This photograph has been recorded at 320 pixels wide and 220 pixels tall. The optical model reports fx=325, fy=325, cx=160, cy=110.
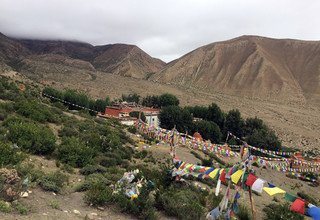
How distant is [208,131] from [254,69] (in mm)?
92816

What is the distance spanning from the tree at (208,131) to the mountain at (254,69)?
6794 centimetres

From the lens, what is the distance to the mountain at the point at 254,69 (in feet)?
415

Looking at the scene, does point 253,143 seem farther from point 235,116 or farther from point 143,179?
point 143,179

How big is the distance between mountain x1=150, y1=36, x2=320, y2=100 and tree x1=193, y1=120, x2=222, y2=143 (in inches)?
2675

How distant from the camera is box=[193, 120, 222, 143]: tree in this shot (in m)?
55.3

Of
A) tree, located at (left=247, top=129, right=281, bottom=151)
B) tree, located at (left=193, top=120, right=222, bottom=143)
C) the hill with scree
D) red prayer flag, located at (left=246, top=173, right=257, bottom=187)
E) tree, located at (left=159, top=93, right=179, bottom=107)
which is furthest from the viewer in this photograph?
the hill with scree

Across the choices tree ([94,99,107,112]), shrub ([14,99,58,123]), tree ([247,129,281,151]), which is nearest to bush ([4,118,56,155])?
shrub ([14,99,58,123])

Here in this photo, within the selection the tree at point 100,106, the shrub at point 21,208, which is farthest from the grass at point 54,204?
the tree at point 100,106

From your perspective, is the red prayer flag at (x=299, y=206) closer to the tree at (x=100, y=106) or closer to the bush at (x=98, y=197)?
the bush at (x=98, y=197)

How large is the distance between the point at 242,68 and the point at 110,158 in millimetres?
131796

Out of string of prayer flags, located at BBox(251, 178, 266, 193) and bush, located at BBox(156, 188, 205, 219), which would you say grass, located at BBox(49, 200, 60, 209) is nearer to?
bush, located at BBox(156, 188, 205, 219)

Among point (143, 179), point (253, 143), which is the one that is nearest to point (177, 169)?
point (143, 179)

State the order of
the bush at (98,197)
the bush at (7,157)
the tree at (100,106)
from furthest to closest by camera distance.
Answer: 1. the tree at (100,106)
2. the bush at (7,157)
3. the bush at (98,197)

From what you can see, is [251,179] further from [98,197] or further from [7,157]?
[7,157]
